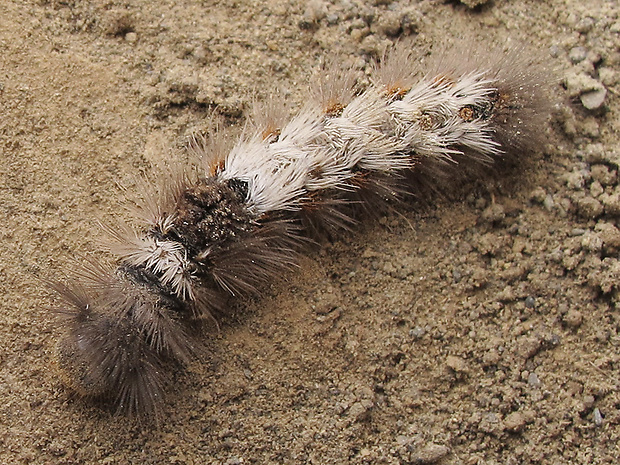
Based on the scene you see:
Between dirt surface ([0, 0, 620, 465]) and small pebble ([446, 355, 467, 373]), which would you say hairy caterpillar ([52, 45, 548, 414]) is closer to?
dirt surface ([0, 0, 620, 465])

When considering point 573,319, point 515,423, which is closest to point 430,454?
point 515,423

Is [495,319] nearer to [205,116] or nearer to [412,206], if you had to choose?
[412,206]

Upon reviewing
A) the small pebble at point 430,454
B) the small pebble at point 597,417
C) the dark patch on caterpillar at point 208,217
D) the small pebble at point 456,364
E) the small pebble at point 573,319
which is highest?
the dark patch on caterpillar at point 208,217

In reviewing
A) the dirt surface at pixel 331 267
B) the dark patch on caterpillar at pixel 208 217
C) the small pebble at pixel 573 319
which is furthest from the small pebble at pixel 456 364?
the dark patch on caterpillar at pixel 208 217

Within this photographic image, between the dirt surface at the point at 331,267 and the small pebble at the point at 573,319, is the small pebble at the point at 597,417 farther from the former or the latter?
the small pebble at the point at 573,319

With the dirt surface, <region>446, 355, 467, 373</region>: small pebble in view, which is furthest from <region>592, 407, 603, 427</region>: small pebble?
<region>446, 355, 467, 373</region>: small pebble

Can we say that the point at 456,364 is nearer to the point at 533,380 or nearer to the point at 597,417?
the point at 533,380
